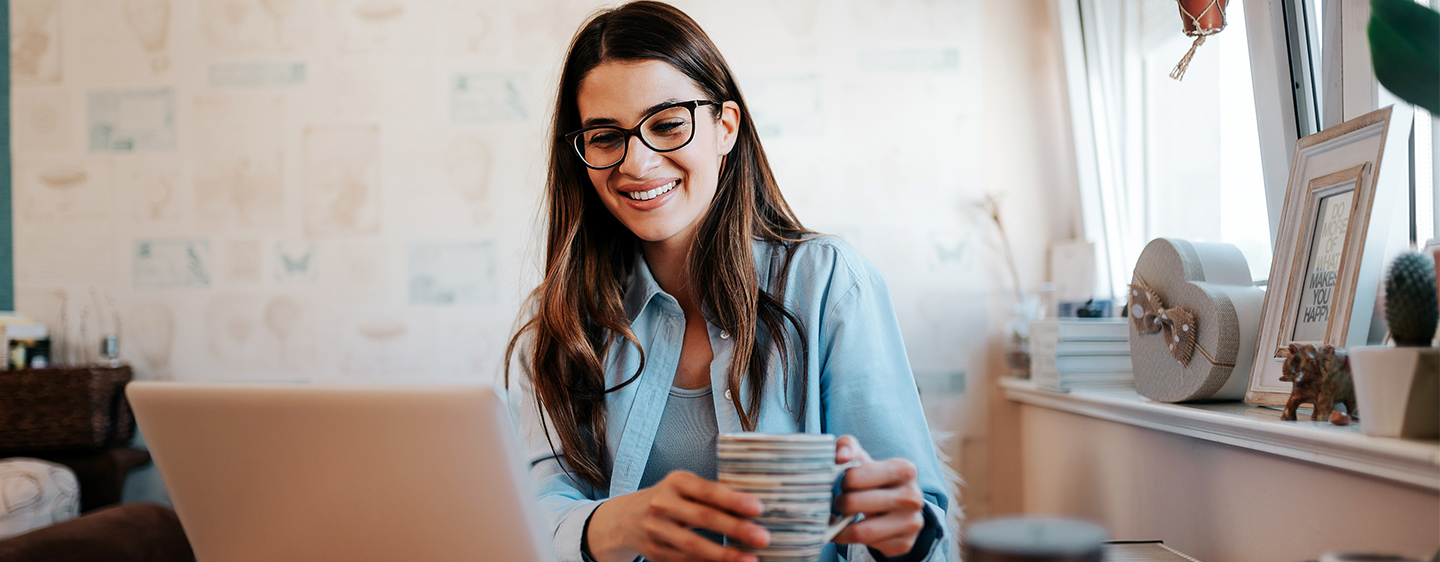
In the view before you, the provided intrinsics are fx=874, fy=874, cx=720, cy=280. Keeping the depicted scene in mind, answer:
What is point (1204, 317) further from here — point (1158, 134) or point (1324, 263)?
point (1158, 134)

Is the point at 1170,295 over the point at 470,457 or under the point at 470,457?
over

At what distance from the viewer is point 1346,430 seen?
96 centimetres

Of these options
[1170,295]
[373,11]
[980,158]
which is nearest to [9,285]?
[373,11]

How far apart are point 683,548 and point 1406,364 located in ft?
2.26

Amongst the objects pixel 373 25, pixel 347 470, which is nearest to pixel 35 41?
pixel 373 25

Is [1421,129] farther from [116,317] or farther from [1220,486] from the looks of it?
[116,317]

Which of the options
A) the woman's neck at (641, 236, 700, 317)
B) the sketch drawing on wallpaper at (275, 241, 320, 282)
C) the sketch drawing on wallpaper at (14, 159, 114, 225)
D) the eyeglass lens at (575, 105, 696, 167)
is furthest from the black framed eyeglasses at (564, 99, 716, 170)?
the sketch drawing on wallpaper at (14, 159, 114, 225)

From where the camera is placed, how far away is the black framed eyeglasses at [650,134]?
1.27 m

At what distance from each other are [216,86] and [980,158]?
2.25 m

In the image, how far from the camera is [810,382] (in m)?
1.20

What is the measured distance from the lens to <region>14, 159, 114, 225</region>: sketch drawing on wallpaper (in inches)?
104

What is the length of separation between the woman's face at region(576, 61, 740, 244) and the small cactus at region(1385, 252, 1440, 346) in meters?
0.84

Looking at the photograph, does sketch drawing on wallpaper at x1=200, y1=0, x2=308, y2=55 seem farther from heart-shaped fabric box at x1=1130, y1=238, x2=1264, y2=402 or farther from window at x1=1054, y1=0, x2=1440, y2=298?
heart-shaped fabric box at x1=1130, y1=238, x2=1264, y2=402

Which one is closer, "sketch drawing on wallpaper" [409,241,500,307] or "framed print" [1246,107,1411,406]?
"framed print" [1246,107,1411,406]
